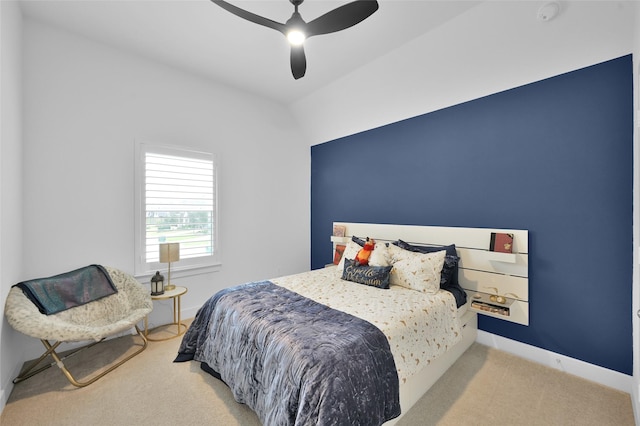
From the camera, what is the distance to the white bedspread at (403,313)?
1892mm

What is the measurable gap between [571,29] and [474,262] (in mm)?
2109

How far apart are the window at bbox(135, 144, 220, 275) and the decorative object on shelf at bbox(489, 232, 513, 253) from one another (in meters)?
3.27

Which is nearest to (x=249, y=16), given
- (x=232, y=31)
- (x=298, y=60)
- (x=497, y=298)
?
(x=298, y=60)

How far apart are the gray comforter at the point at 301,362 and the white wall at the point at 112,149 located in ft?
5.48

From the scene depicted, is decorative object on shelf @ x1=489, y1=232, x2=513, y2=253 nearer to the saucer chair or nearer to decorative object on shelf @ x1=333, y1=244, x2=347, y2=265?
decorative object on shelf @ x1=333, y1=244, x2=347, y2=265

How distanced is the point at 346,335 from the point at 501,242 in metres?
1.94

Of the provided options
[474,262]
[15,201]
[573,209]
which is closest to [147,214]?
[15,201]

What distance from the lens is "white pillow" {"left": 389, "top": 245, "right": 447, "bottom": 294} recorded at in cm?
262

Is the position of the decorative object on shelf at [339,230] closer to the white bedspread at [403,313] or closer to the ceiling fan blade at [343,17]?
the white bedspread at [403,313]

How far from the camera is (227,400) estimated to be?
2059mm

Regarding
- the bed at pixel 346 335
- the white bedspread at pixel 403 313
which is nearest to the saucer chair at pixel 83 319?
the bed at pixel 346 335

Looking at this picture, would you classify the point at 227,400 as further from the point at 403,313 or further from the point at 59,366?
the point at 403,313

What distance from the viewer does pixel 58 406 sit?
1992 millimetres

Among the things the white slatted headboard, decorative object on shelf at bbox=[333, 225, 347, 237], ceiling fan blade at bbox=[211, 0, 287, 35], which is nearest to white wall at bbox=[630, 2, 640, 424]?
the white slatted headboard
